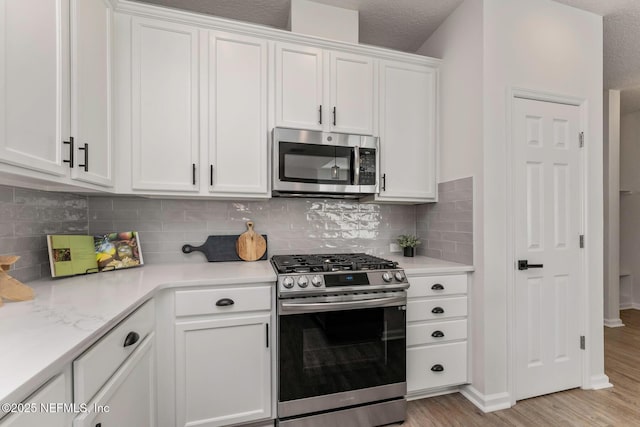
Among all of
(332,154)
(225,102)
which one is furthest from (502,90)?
(225,102)

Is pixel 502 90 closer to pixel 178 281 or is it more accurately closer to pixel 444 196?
pixel 444 196

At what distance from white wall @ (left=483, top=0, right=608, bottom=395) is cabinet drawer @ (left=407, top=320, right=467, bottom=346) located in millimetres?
177

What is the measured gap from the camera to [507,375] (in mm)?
2139

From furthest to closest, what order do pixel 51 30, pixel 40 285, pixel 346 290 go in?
pixel 346 290 < pixel 40 285 < pixel 51 30

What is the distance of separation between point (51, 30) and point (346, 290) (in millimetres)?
1848

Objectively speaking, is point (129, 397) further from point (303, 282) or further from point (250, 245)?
point (250, 245)

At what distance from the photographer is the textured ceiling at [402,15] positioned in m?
2.32

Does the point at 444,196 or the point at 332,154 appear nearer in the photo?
the point at 332,154

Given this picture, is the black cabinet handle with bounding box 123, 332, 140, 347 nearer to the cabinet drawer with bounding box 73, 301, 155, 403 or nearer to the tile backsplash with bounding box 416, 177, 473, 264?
the cabinet drawer with bounding box 73, 301, 155, 403

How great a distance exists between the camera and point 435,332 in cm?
216

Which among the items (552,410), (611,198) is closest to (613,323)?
(611,198)

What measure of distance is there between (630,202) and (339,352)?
5362 mm

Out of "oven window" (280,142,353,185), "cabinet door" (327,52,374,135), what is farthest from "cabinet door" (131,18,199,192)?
"cabinet door" (327,52,374,135)

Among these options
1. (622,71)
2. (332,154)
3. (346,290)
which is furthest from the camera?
(622,71)
